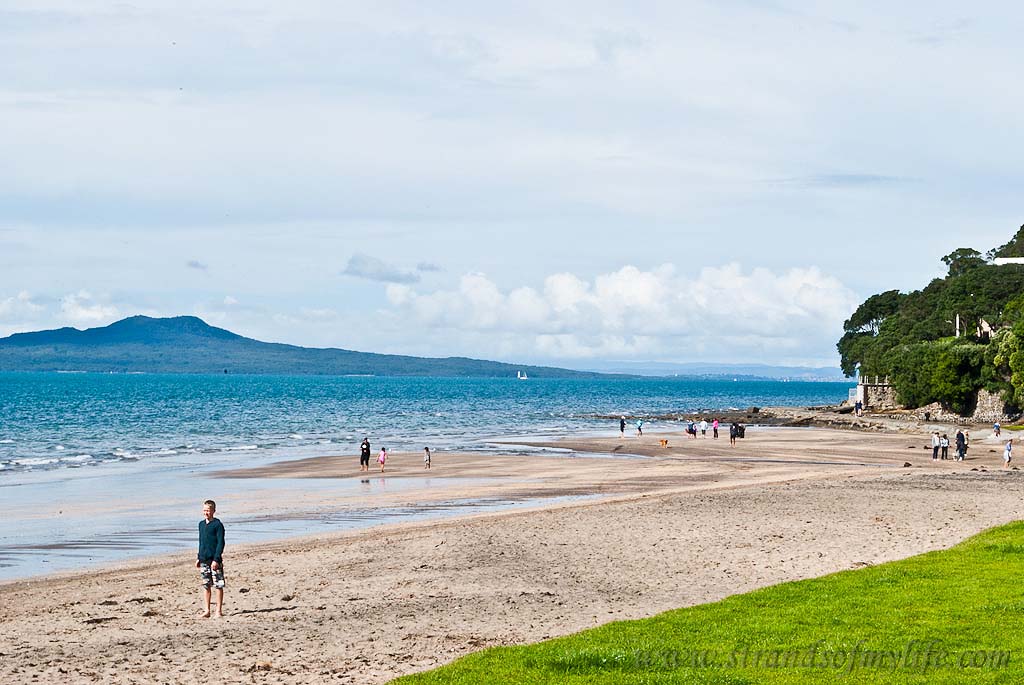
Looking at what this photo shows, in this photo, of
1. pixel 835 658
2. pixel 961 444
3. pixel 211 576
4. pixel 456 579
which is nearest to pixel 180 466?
pixel 961 444

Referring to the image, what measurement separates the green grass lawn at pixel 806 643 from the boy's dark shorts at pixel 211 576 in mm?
6587

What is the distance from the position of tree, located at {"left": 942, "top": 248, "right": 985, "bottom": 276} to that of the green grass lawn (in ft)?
527

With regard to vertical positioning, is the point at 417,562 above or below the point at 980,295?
below

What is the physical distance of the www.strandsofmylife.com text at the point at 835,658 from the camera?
13.7 metres

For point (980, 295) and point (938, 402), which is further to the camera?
point (980, 295)

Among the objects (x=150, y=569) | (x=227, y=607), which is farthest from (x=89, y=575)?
(x=227, y=607)

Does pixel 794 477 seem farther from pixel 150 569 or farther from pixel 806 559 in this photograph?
pixel 150 569

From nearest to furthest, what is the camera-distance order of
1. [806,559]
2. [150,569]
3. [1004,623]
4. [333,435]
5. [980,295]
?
[1004,623]
[806,559]
[150,569]
[333,435]
[980,295]

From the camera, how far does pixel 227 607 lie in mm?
20969

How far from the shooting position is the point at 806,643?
49.2 ft

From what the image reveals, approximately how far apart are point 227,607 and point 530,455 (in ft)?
169

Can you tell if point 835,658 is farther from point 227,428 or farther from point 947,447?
point 227,428

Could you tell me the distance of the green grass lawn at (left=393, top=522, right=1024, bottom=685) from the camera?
44.5 ft

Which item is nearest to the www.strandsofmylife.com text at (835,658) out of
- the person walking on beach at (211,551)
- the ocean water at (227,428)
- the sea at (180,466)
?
the person walking on beach at (211,551)
